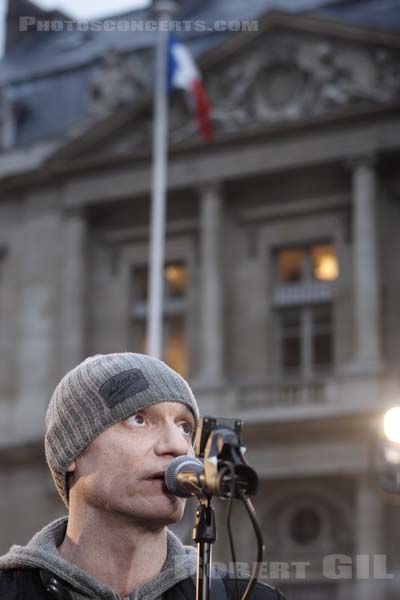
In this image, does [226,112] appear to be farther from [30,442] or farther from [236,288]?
[30,442]

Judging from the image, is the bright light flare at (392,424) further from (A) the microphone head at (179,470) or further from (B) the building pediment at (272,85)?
(B) the building pediment at (272,85)

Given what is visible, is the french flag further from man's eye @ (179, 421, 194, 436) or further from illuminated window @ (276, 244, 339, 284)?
man's eye @ (179, 421, 194, 436)

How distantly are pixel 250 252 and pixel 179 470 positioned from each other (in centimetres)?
2842

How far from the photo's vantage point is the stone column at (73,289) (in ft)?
107

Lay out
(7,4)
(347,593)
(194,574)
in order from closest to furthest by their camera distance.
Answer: (194,574), (347,593), (7,4)

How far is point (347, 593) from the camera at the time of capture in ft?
30.8

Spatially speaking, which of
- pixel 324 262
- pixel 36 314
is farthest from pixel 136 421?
pixel 36 314

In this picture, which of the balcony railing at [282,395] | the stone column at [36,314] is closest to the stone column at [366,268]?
the balcony railing at [282,395]

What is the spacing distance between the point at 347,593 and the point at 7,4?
34.5 metres

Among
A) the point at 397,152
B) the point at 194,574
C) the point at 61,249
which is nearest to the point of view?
the point at 194,574

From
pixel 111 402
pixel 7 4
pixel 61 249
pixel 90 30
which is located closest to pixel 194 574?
pixel 111 402

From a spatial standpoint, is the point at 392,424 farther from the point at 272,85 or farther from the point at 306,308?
the point at 272,85

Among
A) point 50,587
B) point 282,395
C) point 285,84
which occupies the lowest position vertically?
point 50,587

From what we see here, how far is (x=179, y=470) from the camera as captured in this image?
359 cm
